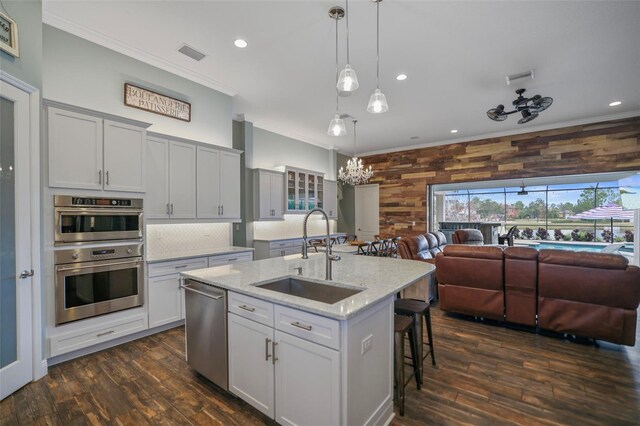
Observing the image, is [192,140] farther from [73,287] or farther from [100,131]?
[73,287]

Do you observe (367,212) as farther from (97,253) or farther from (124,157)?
(97,253)

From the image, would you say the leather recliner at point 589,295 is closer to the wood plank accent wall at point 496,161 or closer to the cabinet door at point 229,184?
the wood plank accent wall at point 496,161

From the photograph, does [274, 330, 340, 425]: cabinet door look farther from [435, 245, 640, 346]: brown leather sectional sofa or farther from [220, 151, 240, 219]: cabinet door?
[220, 151, 240, 219]: cabinet door

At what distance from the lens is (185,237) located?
393cm

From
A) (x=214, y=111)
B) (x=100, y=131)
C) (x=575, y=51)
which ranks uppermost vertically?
(x=575, y=51)

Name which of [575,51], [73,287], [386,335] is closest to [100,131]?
[73,287]

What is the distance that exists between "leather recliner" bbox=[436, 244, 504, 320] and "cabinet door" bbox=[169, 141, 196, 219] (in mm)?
3412

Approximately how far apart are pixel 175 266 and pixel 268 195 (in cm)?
257

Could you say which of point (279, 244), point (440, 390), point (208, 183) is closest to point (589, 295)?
point (440, 390)

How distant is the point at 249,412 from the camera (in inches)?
77.4

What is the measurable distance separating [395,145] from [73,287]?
7086mm

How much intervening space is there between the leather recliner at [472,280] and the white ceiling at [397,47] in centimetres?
236

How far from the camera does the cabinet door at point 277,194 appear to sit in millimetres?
5738

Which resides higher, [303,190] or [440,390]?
[303,190]
